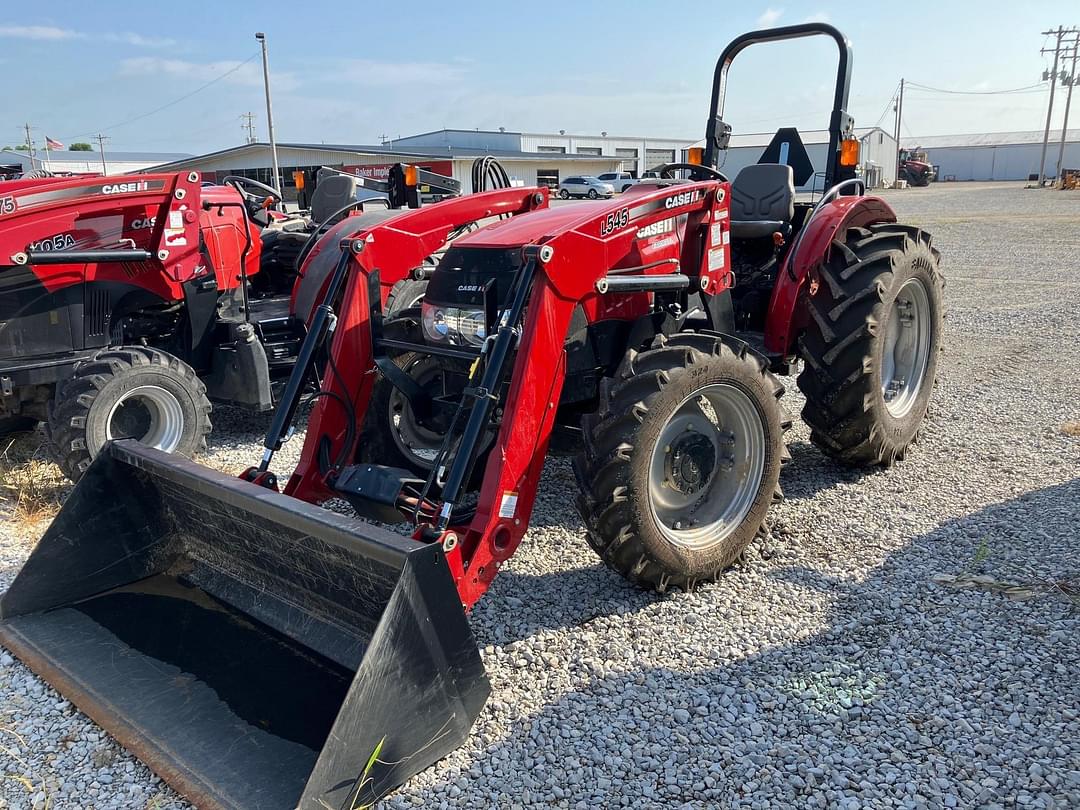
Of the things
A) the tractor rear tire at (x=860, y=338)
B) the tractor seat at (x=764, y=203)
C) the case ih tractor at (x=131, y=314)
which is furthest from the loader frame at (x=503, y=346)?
the case ih tractor at (x=131, y=314)

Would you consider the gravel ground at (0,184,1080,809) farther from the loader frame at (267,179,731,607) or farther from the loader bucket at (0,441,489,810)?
the loader frame at (267,179,731,607)

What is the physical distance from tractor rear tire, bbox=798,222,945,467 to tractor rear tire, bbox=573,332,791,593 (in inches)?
33.6

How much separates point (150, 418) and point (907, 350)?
4.80 meters

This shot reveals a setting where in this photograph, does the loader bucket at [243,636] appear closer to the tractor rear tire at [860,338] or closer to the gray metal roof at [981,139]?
the tractor rear tire at [860,338]

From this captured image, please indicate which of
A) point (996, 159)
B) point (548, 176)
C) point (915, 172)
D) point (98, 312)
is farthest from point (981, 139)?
point (98, 312)

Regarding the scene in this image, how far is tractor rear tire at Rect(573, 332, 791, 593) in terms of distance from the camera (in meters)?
3.29

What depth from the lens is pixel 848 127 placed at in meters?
5.11

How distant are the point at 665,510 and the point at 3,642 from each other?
2.65 m

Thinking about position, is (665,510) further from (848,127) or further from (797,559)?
(848,127)

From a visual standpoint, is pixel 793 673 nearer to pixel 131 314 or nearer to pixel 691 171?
pixel 691 171

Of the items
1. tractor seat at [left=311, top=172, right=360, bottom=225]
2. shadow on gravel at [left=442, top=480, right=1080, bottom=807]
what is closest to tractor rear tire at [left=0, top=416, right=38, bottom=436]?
tractor seat at [left=311, top=172, right=360, bottom=225]

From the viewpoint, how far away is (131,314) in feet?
19.8

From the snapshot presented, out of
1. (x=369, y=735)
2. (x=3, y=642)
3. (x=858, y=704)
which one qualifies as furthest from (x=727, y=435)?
(x=3, y=642)

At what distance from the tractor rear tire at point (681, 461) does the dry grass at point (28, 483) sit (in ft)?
11.4
